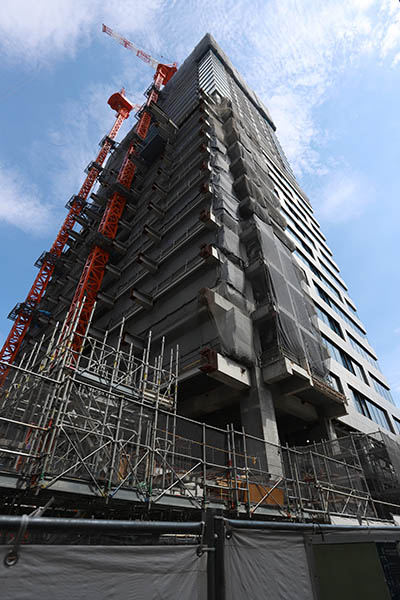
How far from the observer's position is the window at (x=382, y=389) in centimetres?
3255

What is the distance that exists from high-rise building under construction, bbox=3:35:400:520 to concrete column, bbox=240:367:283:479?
0.07m

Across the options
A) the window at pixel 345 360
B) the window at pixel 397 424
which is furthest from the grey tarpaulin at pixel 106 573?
Answer: the window at pixel 397 424

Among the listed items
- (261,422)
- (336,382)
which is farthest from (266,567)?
(336,382)

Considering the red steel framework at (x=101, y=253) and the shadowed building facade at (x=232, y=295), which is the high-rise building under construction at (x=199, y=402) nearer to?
the shadowed building facade at (x=232, y=295)

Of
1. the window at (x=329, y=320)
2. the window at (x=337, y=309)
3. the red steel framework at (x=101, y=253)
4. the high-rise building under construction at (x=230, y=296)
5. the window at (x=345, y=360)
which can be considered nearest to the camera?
the high-rise building under construction at (x=230, y=296)

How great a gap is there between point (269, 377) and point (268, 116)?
183 ft

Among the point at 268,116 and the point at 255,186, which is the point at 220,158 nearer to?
the point at 255,186

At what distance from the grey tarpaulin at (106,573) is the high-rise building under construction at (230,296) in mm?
7455

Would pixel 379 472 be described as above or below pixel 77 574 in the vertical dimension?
above

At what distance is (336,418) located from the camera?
66.7 ft

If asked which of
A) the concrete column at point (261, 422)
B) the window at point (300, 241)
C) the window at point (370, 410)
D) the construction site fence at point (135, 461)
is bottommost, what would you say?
the construction site fence at point (135, 461)

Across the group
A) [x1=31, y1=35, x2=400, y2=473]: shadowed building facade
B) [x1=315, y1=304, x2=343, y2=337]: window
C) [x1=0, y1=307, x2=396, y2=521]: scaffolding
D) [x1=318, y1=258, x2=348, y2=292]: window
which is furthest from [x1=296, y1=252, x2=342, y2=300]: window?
[x1=0, y1=307, x2=396, y2=521]: scaffolding

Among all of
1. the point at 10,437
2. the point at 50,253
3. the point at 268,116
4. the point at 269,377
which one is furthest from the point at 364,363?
the point at 268,116

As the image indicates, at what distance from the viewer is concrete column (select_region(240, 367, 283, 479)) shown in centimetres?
1265
